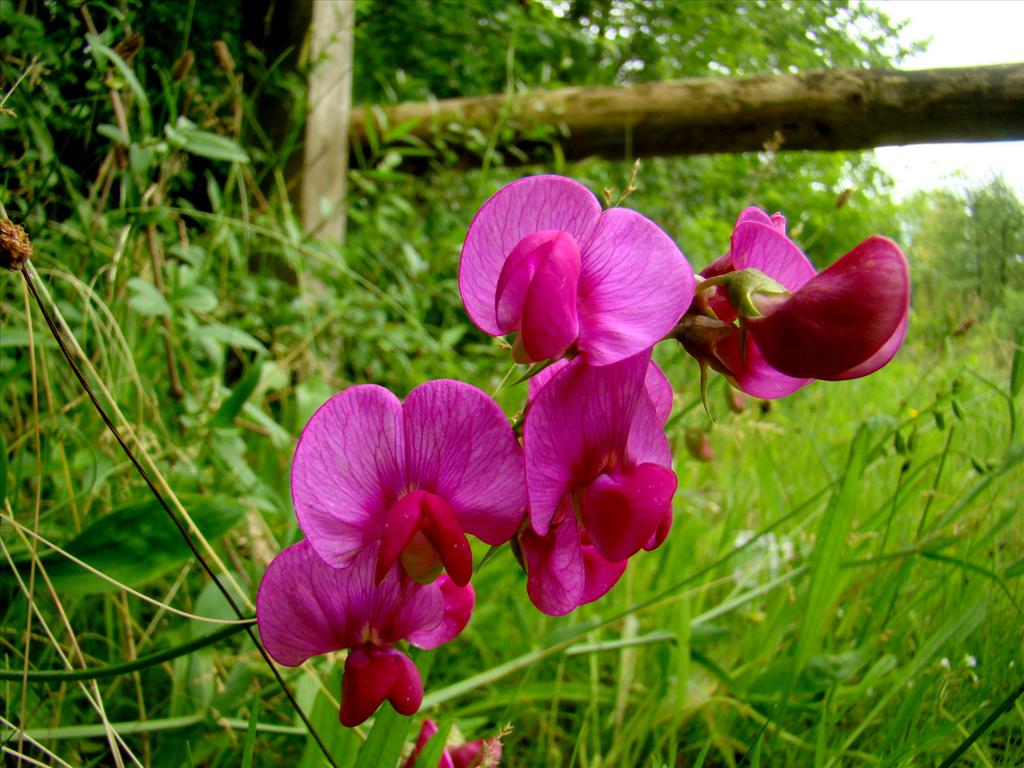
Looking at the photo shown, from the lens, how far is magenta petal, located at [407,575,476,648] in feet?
1.74

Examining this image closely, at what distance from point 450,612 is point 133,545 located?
370mm

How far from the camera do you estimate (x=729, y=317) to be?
495 mm

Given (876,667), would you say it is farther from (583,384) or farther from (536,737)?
(583,384)

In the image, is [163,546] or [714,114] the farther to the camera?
[714,114]

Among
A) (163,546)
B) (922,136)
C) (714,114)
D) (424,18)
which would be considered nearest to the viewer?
(163,546)

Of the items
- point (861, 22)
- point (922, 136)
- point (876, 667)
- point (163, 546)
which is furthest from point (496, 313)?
point (922, 136)

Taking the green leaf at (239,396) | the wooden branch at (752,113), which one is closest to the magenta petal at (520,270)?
the green leaf at (239,396)

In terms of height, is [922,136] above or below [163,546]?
above

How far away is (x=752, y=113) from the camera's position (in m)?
1.81

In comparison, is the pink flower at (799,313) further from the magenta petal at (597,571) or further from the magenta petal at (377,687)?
the magenta petal at (377,687)

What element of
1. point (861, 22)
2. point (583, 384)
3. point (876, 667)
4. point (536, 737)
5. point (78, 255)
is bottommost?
point (536, 737)

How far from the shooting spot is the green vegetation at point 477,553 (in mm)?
755

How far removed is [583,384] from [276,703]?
65 centimetres

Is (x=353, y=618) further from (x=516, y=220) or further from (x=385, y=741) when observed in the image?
(x=516, y=220)
